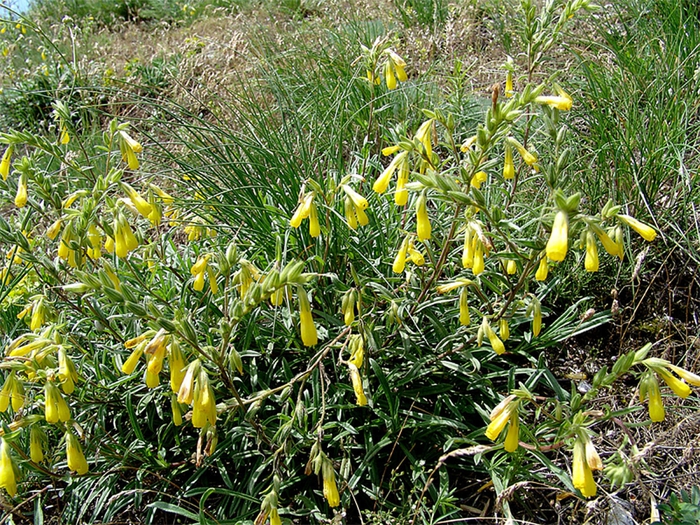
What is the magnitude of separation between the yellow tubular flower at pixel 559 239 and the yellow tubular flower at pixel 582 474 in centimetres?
46

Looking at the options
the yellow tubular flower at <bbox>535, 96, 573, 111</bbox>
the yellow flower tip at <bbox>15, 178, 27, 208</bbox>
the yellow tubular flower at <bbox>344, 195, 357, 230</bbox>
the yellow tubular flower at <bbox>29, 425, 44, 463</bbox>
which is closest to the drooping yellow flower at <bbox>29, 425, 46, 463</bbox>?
the yellow tubular flower at <bbox>29, 425, 44, 463</bbox>

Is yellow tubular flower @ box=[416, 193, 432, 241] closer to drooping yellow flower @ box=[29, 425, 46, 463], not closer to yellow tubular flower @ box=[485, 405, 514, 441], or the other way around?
yellow tubular flower @ box=[485, 405, 514, 441]

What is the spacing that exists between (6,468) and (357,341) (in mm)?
1027

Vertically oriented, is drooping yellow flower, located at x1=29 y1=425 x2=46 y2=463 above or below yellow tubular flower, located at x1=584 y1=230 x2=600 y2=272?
below

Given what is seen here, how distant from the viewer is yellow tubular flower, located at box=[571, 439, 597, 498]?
4.48 feet

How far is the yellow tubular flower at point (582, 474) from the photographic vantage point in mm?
1364

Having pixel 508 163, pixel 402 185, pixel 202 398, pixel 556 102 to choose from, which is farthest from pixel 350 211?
pixel 202 398

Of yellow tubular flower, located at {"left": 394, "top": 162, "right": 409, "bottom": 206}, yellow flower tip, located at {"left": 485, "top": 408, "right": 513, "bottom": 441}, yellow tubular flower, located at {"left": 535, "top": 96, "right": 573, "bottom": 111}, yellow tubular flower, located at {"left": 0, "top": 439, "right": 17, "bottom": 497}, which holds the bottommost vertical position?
yellow flower tip, located at {"left": 485, "top": 408, "right": 513, "bottom": 441}

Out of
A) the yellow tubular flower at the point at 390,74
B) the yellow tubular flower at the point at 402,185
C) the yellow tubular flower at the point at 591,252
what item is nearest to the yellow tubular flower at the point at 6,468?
the yellow tubular flower at the point at 402,185

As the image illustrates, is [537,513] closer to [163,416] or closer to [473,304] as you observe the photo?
[473,304]

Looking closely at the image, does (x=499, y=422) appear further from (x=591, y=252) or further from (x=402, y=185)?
(x=402, y=185)

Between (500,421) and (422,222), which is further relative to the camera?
(422,222)

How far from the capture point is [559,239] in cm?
134

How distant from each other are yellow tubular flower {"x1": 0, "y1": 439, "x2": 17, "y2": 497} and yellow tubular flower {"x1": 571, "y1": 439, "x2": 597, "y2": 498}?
Answer: 1467mm
